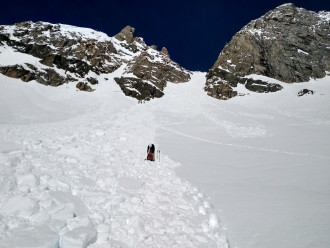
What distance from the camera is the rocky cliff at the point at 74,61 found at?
48653mm


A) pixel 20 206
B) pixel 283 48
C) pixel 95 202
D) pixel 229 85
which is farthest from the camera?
pixel 283 48

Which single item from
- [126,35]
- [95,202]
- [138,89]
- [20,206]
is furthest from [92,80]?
[20,206]

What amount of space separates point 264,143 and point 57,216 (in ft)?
57.0

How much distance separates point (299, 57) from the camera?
60438 mm

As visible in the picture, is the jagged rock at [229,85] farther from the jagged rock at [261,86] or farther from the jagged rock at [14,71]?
the jagged rock at [14,71]

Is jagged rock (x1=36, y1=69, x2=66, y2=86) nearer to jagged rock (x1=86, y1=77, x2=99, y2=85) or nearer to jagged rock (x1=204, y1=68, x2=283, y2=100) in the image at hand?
jagged rock (x1=86, y1=77, x2=99, y2=85)

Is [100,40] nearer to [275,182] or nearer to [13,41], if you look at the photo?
[13,41]

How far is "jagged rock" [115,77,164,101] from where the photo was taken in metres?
51.3

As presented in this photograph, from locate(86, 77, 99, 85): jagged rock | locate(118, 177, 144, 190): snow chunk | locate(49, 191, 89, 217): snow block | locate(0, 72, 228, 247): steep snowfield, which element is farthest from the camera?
locate(86, 77, 99, 85): jagged rock

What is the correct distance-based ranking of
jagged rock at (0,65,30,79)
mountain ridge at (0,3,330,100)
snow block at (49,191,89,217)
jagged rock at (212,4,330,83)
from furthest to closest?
jagged rock at (212,4,330,83) → mountain ridge at (0,3,330,100) → jagged rock at (0,65,30,79) → snow block at (49,191,89,217)

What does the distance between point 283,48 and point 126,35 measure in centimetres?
5702

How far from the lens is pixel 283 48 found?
61781 mm

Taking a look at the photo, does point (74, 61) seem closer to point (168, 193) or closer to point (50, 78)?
point (50, 78)

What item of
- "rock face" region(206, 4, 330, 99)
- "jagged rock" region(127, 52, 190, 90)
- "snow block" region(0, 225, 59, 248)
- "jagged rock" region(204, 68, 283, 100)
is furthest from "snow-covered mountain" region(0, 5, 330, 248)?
"rock face" region(206, 4, 330, 99)
